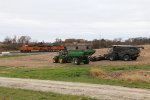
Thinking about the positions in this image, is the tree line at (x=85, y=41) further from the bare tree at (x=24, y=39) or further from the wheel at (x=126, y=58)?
the wheel at (x=126, y=58)

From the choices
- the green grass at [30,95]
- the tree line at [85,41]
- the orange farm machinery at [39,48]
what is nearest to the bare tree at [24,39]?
the tree line at [85,41]

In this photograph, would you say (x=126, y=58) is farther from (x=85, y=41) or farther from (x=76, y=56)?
(x=85, y=41)

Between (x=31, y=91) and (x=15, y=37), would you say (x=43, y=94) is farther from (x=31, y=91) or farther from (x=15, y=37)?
(x=15, y=37)

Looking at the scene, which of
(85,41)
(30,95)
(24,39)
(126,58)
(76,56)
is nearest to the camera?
(30,95)

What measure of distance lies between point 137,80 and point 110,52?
2760 centimetres

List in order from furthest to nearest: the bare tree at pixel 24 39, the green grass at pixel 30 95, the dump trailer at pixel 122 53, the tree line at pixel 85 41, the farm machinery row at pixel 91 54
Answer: the bare tree at pixel 24 39 < the tree line at pixel 85 41 < the dump trailer at pixel 122 53 < the farm machinery row at pixel 91 54 < the green grass at pixel 30 95

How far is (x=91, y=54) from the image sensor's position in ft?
156

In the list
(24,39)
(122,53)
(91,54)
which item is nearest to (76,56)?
(91,54)

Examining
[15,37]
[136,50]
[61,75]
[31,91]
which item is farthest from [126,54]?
[15,37]

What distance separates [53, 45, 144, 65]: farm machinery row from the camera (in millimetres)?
47062

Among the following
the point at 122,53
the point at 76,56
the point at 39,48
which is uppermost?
the point at 39,48

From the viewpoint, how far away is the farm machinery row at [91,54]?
154 feet

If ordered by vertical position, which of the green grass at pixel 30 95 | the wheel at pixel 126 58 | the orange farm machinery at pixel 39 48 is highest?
the orange farm machinery at pixel 39 48

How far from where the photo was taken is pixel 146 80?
25391mm
